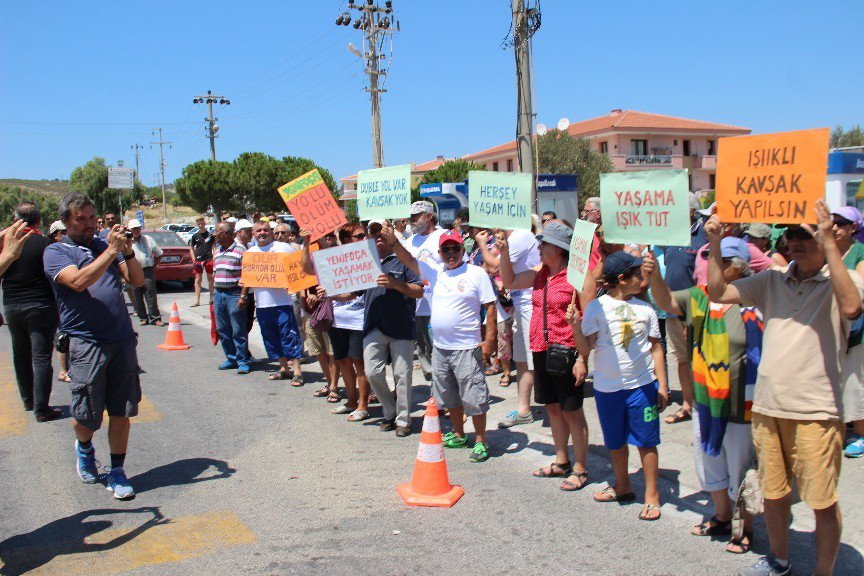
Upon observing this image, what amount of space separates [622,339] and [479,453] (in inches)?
75.3

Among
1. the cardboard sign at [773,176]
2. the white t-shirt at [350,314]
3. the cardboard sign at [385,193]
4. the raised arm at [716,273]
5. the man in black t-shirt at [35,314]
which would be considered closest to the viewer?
the cardboard sign at [773,176]

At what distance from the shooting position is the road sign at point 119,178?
36938 millimetres

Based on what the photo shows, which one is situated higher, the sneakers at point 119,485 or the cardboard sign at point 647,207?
the cardboard sign at point 647,207

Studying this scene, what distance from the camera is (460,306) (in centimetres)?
→ 621

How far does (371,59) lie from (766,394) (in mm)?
26777

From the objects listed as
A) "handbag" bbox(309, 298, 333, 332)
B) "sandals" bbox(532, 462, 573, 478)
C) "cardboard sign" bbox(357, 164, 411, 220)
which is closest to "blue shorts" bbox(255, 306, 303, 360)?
"handbag" bbox(309, 298, 333, 332)

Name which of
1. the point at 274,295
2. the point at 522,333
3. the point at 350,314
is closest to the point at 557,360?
the point at 522,333

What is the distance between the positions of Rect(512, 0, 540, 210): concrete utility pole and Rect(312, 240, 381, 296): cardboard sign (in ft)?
24.0

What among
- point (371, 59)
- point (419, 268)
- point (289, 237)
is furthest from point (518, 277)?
point (371, 59)

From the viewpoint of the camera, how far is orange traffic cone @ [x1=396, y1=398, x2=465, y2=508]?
5.30 m

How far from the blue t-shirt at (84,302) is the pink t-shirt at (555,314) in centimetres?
309

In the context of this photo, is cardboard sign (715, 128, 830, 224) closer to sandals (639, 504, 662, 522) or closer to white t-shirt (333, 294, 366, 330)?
sandals (639, 504, 662, 522)

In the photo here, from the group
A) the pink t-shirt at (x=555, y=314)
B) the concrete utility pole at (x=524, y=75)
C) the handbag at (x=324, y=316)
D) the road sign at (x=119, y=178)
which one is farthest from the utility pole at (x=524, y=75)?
the road sign at (x=119, y=178)

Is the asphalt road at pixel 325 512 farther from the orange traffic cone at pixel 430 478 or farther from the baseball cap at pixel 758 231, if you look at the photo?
the baseball cap at pixel 758 231
